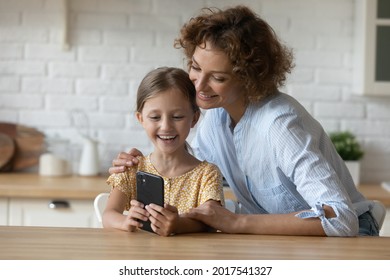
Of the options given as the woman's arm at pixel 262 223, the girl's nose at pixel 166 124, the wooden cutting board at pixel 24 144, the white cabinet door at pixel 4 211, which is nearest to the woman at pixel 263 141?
the woman's arm at pixel 262 223

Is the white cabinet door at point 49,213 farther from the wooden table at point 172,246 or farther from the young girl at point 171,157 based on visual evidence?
the wooden table at point 172,246

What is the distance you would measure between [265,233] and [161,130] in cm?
41

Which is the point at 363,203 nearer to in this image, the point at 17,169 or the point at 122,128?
the point at 122,128

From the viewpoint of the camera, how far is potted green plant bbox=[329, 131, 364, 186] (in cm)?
391

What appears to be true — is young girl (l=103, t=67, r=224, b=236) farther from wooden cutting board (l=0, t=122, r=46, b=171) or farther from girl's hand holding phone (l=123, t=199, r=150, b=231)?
wooden cutting board (l=0, t=122, r=46, b=171)

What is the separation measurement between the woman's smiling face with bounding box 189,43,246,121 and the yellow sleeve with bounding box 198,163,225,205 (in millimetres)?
187

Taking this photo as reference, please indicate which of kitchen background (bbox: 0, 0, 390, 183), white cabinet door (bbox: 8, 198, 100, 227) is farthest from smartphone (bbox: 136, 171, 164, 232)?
kitchen background (bbox: 0, 0, 390, 183)

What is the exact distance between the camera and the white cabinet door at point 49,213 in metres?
3.53

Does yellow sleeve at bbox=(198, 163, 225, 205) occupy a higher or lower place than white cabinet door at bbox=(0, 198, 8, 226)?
higher

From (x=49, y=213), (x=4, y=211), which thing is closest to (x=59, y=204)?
(x=49, y=213)

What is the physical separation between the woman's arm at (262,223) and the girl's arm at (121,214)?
0.45 ft

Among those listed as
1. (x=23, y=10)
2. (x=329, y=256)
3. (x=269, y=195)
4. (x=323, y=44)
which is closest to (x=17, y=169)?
(x=23, y=10)

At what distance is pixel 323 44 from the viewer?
4023 millimetres

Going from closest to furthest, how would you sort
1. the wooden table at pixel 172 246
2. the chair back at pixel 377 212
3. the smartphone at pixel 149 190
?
the wooden table at pixel 172 246 < the smartphone at pixel 149 190 < the chair back at pixel 377 212
